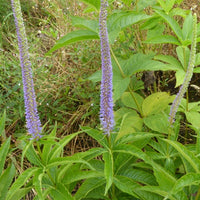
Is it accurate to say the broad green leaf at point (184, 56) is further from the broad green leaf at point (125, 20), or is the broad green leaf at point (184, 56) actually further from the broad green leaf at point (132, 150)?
the broad green leaf at point (132, 150)

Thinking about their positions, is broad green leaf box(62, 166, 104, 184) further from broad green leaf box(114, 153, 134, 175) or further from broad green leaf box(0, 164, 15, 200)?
broad green leaf box(0, 164, 15, 200)

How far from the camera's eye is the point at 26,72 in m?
1.49

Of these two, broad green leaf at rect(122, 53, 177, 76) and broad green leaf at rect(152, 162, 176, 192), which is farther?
broad green leaf at rect(122, 53, 177, 76)

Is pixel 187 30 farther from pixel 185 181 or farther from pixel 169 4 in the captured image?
pixel 185 181

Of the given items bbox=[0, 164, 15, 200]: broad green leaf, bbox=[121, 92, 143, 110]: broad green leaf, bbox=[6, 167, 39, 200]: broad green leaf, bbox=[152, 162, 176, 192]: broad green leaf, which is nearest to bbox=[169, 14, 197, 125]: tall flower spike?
bbox=[152, 162, 176, 192]: broad green leaf

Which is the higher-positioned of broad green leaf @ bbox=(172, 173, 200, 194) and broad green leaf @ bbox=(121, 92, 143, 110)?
broad green leaf @ bbox=(121, 92, 143, 110)

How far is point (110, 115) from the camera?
1.66 m

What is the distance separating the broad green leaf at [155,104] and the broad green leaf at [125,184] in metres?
0.83

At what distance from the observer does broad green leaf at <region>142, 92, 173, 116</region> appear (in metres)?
2.46

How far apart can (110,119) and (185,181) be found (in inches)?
23.0

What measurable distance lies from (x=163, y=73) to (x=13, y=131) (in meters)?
2.26

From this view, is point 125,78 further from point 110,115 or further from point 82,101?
point 82,101

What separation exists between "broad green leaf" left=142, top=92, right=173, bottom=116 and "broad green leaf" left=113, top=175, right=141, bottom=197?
0.83 metres

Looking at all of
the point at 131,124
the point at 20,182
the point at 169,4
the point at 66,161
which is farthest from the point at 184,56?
the point at 20,182
